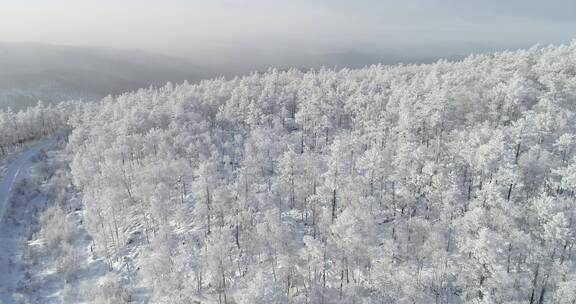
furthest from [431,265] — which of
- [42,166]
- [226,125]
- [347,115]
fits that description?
[42,166]

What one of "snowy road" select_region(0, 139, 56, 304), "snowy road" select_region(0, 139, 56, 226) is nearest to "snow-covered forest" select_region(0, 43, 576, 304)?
"snowy road" select_region(0, 139, 56, 304)

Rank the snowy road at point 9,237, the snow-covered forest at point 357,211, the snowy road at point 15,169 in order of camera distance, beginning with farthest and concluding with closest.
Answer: the snowy road at point 15,169
the snowy road at point 9,237
the snow-covered forest at point 357,211

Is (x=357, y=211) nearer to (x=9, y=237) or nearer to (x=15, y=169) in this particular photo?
(x=9, y=237)

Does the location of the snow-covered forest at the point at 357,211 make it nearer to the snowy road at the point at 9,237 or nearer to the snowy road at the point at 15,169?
the snowy road at the point at 9,237

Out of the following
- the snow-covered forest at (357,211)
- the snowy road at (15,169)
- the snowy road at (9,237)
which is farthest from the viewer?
the snowy road at (15,169)

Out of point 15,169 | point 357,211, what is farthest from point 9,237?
Result: point 357,211

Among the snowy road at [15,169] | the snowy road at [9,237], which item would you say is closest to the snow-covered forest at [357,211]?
the snowy road at [9,237]
